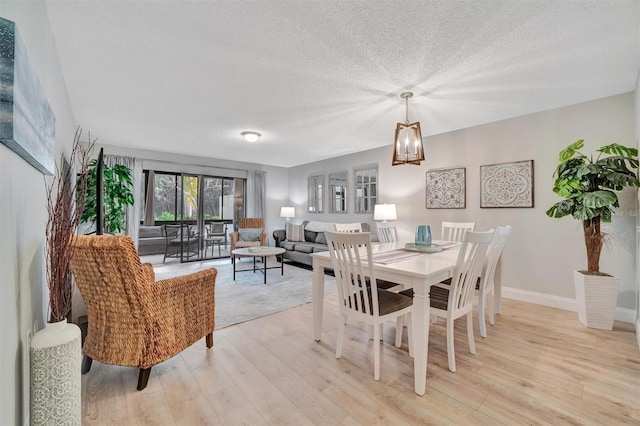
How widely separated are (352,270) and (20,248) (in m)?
1.79

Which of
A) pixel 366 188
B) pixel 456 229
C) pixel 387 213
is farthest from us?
pixel 366 188

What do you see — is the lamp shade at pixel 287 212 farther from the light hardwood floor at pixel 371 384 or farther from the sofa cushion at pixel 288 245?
the light hardwood floor at pixel 371 384

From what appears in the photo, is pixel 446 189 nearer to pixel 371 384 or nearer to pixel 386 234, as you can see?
pixel 386 234

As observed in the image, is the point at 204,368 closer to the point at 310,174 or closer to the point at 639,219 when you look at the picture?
the point at 639,219

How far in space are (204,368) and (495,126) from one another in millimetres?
4348

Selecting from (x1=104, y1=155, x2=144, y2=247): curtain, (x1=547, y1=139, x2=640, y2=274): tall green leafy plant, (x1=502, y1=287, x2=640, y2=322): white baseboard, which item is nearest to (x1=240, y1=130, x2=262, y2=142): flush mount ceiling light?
(x1=104, y1=155, x2=144, y2=247): curtain

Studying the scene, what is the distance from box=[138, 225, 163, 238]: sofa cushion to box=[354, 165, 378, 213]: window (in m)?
4.81

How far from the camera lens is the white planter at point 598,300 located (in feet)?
8.54

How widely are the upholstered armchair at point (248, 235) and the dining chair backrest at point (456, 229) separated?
3551 mm

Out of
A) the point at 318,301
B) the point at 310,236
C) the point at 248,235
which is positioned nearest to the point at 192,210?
the point at 248,235

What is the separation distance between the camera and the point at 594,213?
2.58 meters

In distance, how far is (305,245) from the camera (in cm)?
570

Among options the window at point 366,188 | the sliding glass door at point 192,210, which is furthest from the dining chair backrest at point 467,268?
the sliding glass door at point 192,210

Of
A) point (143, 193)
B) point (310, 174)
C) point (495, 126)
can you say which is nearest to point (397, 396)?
point (495, 126)
